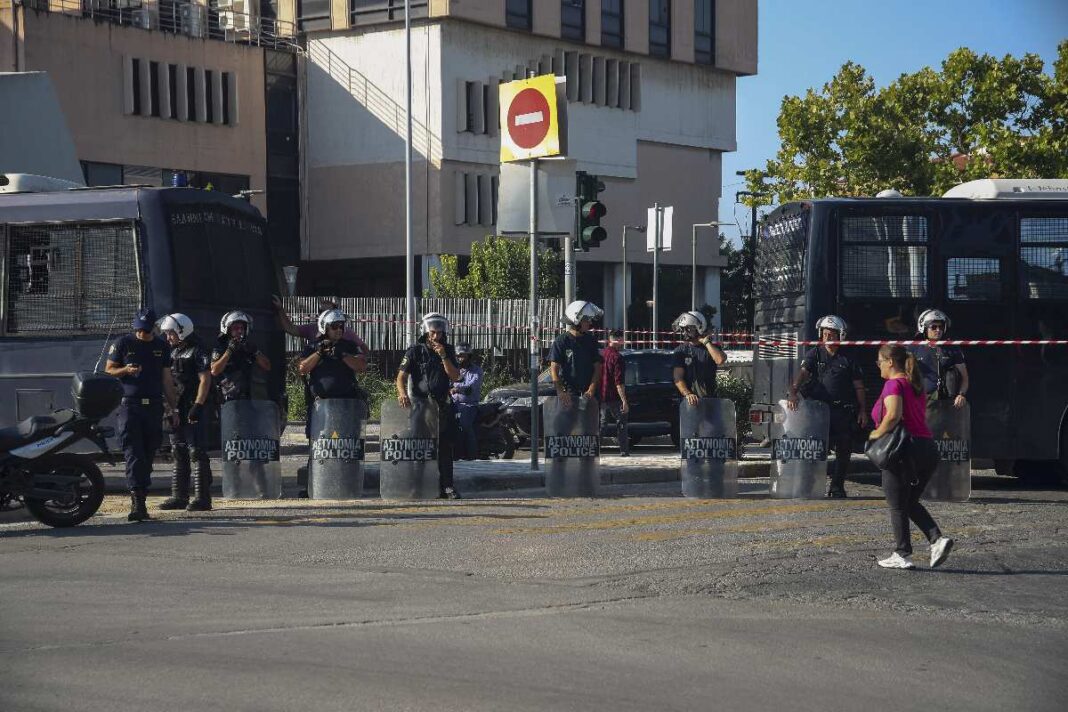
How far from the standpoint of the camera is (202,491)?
14.6 m

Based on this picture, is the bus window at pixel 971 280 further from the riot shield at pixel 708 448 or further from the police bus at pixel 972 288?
the riot shield at pixel 708 448

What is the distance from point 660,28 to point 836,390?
169 feet

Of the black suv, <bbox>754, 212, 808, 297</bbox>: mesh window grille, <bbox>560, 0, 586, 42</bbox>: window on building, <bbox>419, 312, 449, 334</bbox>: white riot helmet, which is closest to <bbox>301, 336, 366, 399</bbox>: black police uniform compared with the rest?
<bbox>419, 312, 449, 334</bbox>: white riot helmet

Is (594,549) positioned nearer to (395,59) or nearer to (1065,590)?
(1065,590)

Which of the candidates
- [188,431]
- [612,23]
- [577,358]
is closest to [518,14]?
[612,23]

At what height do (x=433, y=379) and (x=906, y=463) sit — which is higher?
(x=433, y=379)

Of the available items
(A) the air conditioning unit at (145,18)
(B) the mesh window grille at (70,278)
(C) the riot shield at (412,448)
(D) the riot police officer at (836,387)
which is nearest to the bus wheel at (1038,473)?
(D) the riot police officer at (836,387)

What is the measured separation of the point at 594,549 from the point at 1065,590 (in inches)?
125

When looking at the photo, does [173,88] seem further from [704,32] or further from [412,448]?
[412,448]

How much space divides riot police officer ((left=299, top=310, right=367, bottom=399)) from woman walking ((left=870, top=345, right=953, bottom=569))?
596cm

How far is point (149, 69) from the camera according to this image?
54750 mm

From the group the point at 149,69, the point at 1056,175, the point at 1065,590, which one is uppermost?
the point at 149,69

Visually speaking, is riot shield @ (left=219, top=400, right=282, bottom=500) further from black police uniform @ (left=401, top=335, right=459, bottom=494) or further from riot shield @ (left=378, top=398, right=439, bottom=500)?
black police uniform @ (left=401, top=335, right=459, bottom=494)

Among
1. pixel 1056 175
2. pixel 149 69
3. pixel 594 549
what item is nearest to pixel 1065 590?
pixel 594 549
